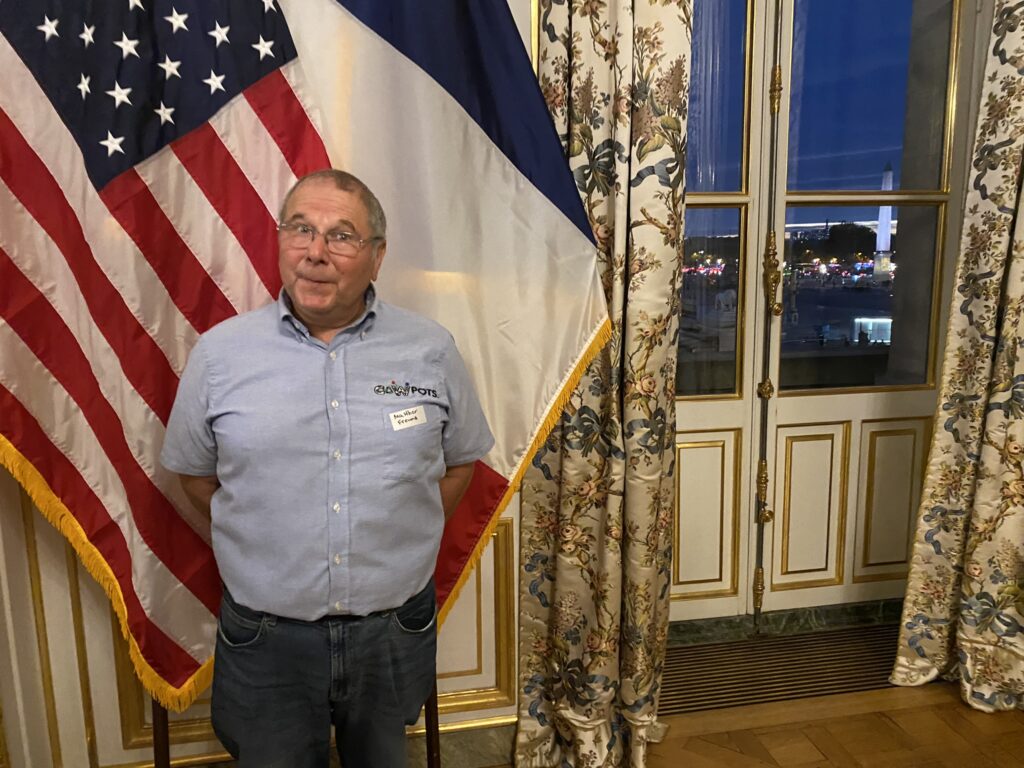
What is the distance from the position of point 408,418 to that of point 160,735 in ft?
3.04

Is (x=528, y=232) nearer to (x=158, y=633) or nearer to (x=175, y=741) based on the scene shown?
(x=158, y=633)

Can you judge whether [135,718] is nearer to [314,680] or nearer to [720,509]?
[314,680]

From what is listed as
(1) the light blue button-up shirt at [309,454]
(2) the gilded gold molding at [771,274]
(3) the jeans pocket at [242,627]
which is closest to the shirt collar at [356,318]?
(1) the light blue button-up shirt at [309,454]

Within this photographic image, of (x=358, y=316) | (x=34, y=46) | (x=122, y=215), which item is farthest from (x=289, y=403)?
(x=34, y=46)

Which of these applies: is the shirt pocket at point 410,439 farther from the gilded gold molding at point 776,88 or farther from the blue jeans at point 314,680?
the gilded gold molding at point 776,88

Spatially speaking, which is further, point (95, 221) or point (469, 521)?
point (469, 521)

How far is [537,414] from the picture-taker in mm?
1783

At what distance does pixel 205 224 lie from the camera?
1.58 metres

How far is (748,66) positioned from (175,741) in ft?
8.46

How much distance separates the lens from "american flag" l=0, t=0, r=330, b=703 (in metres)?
1.45

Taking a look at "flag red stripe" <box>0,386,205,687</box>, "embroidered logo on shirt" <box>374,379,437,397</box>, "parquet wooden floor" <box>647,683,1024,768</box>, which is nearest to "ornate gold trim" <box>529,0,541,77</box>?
"embroidered logo on shirt" <box>374,379,437,397</box>

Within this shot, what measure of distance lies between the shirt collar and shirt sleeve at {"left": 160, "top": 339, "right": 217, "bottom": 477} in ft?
0.51

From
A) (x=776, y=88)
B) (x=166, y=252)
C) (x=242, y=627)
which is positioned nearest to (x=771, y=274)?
(x=776, y=88)

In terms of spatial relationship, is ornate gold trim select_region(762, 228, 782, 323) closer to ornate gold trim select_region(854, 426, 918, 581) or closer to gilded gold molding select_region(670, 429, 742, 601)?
gilded gold molding select_region(670, 429, 742, 601)
